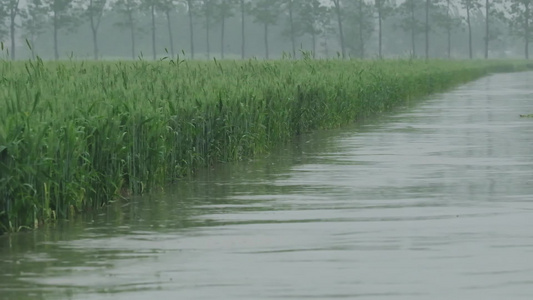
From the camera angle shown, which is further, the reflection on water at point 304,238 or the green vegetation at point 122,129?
the green vegetation at point 122,129

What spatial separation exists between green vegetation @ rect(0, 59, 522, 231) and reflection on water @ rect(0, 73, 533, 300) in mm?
331

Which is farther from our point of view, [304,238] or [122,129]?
[122,129]

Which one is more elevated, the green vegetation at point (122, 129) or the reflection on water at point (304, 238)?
the green vegetation at point (122, 129)

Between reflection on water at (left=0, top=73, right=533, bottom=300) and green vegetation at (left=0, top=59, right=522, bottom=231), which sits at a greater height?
green vegetation at (left=0, top=59, right=522, bottom=231)

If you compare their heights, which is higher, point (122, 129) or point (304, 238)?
point (122, 129)

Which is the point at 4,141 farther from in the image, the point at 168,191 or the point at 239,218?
the point at 168,191

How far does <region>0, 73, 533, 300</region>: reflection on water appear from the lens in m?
9.55

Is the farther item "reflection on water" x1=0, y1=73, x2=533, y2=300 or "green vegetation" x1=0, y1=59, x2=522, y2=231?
"green vegetation" x1=0, y1=59, x2=522, y2=231

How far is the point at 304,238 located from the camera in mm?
11953

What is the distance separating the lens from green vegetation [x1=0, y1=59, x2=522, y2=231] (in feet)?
42.2

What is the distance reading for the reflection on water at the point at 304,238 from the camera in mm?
9547

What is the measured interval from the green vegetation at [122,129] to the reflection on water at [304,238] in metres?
0.33

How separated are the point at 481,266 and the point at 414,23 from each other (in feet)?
491

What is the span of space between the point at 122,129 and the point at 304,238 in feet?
13.9
